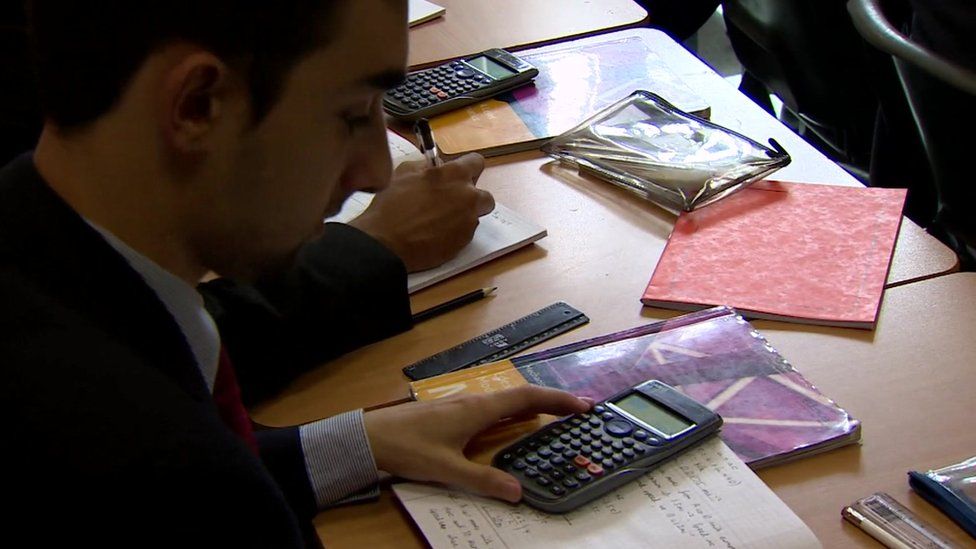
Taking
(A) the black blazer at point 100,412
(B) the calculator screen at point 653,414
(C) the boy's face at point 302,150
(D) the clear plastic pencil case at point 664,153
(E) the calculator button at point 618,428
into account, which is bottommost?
(E) the calculator button at point 618,428

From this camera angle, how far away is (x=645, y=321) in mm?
1131

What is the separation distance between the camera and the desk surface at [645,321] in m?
0.90

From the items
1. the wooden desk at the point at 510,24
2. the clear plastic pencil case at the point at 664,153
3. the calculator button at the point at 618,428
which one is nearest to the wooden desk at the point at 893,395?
the calculator button at the point at 618,428

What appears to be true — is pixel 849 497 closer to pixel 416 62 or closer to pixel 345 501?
pixel 345 501

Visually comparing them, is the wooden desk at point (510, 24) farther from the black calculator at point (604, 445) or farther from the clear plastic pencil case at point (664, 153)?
the black calculator at point (604, 445)

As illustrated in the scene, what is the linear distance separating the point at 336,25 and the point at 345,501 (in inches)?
→ 15.3

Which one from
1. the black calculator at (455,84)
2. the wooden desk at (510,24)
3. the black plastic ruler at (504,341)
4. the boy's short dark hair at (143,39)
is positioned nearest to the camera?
the boy's short dark hair at (143,39)

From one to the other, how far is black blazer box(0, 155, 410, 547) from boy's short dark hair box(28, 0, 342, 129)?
7cm

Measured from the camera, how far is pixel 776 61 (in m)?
2.17

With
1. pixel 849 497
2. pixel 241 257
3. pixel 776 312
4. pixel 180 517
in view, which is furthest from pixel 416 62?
pixel 180 517

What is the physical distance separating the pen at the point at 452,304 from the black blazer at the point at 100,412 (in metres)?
0.43

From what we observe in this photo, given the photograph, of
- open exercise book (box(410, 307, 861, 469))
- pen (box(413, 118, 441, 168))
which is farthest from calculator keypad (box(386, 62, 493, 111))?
open exercise book (box(410, 307, 861, 469))

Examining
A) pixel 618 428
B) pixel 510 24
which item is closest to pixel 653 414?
pixel 618 428

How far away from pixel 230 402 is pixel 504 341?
0.30 meters
